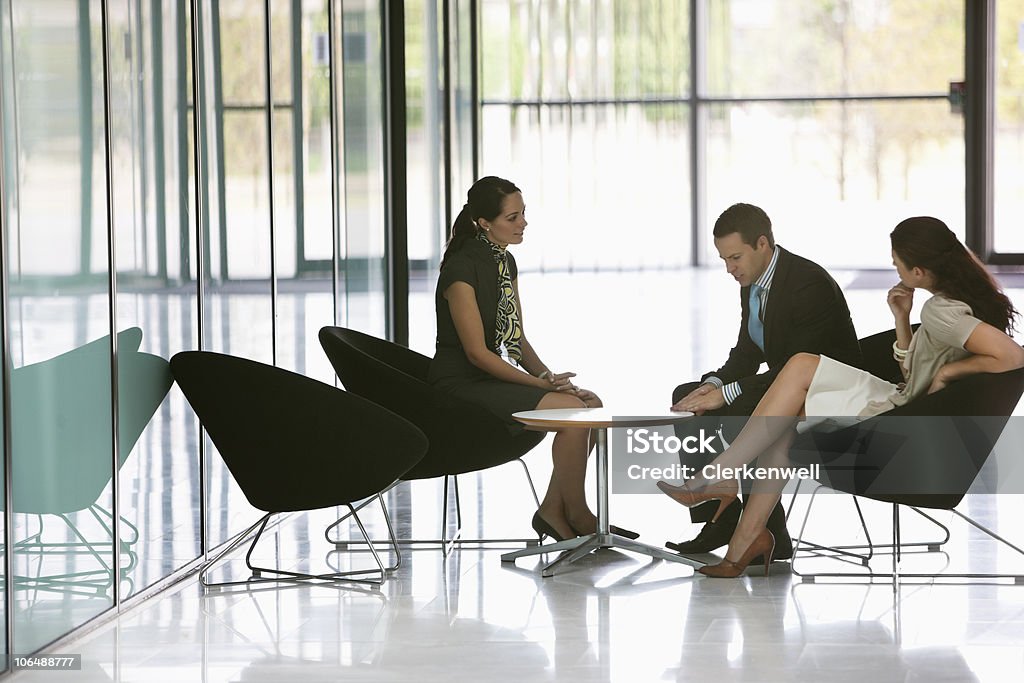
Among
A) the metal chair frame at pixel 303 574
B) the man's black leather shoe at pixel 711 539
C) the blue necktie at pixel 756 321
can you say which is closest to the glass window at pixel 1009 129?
the blue necktie at pixel 756 321

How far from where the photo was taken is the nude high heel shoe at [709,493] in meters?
4.66

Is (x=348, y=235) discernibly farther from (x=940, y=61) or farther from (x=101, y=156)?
(x=940, y=61)

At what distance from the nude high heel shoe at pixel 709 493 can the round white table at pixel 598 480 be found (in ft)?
0.65

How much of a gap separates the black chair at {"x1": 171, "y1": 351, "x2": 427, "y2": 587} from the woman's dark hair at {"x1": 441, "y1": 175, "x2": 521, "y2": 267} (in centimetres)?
81

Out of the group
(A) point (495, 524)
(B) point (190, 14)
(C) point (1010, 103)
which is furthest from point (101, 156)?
(C) point (1010, 103)

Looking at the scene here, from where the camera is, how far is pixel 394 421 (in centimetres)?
438

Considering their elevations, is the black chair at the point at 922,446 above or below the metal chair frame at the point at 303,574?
above

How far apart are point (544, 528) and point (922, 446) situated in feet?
4.63

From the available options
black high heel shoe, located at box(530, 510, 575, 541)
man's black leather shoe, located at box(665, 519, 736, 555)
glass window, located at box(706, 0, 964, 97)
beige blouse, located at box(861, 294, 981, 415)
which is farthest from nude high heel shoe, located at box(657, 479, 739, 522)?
glass window, located at box(706, 0, 964, 97)

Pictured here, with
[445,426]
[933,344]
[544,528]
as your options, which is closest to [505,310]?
[445,426]

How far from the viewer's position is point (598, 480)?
4.64m

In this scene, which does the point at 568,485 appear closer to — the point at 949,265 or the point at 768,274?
the point at 768,274

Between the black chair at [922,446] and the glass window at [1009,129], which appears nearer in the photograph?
the black chair at [922,446]

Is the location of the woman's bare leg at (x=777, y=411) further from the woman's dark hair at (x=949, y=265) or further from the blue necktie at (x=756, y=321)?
the woman's dark hair at (x=949, y=265)
